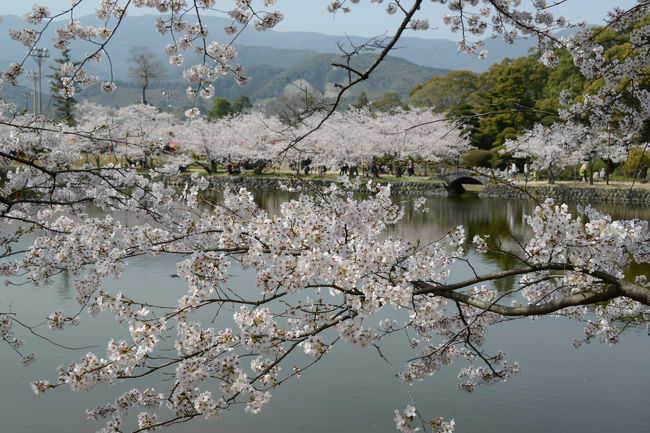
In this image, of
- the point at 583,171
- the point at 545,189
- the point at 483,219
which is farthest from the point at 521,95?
the point at 483,219

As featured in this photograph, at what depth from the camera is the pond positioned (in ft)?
17.2

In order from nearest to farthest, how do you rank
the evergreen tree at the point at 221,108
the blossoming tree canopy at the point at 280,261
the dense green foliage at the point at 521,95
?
1. the blossoming tree canopy at the point at 280,261
2. the dense green foliage at the point at 521,95
3. the evergreen tree at the point at 221,108

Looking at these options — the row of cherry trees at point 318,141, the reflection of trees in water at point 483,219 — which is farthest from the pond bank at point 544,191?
the row of cherry trees at point 318,141

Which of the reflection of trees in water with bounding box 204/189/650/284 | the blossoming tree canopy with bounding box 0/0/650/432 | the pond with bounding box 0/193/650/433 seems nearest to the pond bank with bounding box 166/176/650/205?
the reflection of trees in water with bounding box 204/189/650/284

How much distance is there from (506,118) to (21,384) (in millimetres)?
28924

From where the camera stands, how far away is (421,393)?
5.82 meters

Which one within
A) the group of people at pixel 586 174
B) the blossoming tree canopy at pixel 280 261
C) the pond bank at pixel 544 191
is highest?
the blossoming tree canopy at pixel 280 261

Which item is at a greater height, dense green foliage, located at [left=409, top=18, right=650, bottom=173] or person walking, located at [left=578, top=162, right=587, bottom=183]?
dense green foliage, located at [left=409, top=18, right=650, bottom=173]

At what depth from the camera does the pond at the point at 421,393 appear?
17.2ft

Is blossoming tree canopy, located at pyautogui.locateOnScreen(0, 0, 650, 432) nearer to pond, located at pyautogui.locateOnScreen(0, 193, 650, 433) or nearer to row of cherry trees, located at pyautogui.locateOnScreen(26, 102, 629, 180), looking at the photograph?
pond, located at pyautogui.locateOnScreen(0, 193, 650, 433)

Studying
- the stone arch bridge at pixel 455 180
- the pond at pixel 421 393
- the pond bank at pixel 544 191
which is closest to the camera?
the pond at pixel 421 393

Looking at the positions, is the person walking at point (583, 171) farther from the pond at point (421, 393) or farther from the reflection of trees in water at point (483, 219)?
the pond at point (421, 393)

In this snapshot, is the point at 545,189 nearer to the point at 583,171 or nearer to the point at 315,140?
the point at 583,171

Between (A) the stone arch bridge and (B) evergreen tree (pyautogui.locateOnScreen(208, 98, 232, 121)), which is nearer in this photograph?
(A) the stone arch bridge
